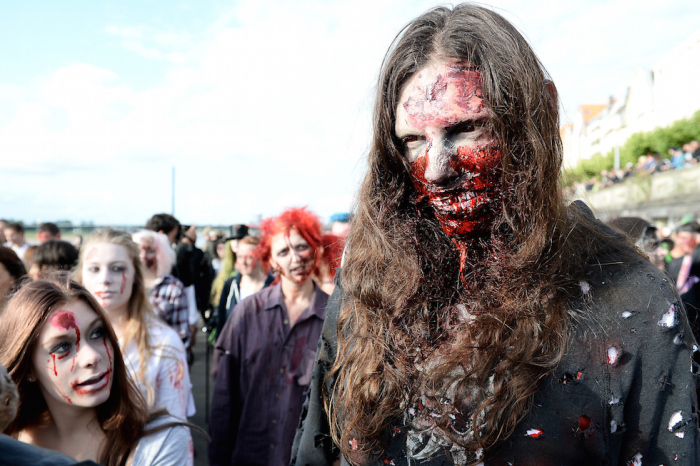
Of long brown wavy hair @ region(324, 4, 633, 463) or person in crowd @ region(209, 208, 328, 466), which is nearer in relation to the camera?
long brown wavy hair @ region(324, 4, 633, 463)

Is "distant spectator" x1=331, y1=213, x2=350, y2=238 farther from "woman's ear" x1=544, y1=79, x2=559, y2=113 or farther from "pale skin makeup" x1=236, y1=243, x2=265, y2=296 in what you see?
"woman's ear" x1=544, y1=79, x2=559, y2=113

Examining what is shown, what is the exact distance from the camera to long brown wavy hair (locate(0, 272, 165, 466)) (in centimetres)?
176

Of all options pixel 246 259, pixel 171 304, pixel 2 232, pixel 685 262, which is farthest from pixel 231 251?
pixel 685 262

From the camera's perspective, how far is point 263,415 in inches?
119

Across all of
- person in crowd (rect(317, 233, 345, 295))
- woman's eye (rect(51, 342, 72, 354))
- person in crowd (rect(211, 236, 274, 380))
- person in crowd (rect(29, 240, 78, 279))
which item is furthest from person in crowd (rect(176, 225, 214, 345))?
woman's eye (rect(51, 342, 72, 354))

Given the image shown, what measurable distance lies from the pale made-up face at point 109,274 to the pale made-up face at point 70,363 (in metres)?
1.20

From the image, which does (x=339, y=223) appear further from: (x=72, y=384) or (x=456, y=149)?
(x=456, y=149)

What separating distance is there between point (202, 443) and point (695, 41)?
98.5 ft

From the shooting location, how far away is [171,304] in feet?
15.2

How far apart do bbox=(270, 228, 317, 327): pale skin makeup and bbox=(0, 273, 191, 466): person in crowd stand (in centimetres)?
148

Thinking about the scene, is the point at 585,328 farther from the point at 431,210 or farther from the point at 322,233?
the point at 322,233

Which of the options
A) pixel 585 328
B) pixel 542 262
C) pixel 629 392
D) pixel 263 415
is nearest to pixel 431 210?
pixel 542 262

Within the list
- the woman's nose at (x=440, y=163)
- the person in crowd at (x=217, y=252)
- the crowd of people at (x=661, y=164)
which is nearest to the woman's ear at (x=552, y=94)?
the woman's nose at (x=440, y=163)

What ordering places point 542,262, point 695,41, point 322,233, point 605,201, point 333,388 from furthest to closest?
1. point 605,201
2. point 695,41
3. point 322,233
4. point 333,388
5. point 542,262
